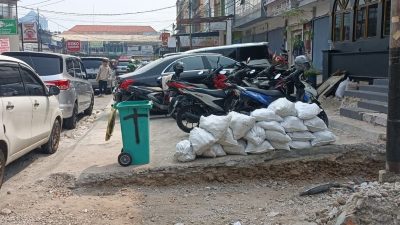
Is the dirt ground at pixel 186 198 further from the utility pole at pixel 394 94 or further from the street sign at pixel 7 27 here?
the street sign at pixel 7 27

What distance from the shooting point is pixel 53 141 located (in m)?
8.24

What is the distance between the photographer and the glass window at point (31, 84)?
709cm

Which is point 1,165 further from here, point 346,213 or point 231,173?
point 346,213

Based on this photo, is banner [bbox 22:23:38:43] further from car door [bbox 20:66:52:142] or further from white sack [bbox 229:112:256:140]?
white sack [bbox 229:112:256:140]

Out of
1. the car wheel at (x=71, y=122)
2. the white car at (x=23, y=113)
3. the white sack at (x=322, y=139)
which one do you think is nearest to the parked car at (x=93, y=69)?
the car wheel at (x=71, y=122)

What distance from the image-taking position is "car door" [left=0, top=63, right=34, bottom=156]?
6059mm

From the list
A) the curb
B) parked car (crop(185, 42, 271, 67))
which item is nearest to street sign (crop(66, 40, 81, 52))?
parked car (crop(185, 42, 271, 67))

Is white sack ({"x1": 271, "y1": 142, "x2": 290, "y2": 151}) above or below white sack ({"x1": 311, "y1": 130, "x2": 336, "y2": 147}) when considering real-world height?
below

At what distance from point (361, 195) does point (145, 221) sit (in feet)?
6.97

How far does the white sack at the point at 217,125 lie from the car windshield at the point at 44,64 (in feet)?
15.6

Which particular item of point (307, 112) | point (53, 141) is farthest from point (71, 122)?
point (307, 112)

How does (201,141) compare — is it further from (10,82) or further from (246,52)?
(246,52)

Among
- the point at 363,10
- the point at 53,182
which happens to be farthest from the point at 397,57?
the point at 363,10

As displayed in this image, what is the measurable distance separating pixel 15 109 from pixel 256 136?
3233 mm
